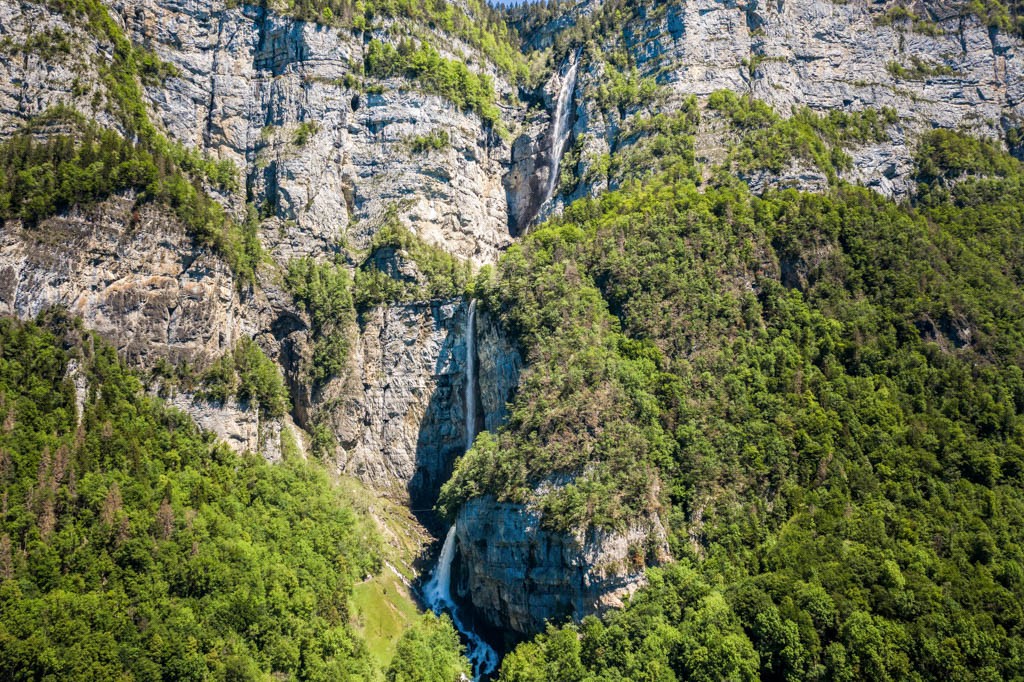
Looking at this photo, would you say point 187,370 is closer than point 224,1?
Yes

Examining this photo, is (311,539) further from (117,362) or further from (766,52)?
(766,52)

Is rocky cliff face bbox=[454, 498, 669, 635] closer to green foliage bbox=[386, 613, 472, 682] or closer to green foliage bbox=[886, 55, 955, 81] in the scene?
green foliage bbox=[386, 613, 472, 682]

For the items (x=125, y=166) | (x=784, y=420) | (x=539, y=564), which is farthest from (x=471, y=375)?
(x=125, y=166)

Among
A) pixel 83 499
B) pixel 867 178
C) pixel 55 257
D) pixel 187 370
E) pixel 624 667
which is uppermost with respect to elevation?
pixel 867 178

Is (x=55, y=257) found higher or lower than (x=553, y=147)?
lower

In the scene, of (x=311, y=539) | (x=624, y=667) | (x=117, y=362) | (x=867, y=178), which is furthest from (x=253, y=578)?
(x=867, y=178)

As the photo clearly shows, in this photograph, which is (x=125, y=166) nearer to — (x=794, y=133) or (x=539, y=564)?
(x=539, y=564)
